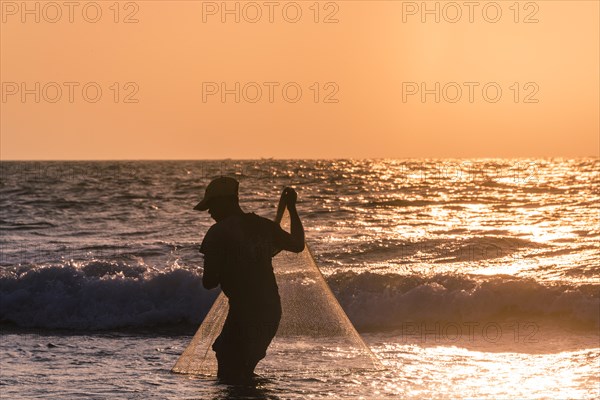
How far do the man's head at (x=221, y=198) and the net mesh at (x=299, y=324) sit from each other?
0.59 meters

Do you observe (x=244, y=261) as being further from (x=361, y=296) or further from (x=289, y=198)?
(x=361, y=296)

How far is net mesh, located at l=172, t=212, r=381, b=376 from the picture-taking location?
25.7ft

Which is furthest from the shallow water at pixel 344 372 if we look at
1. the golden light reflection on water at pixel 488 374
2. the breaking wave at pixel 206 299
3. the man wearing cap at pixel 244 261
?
the breaking wave at pixel 206 299

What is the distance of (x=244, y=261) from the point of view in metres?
7.33

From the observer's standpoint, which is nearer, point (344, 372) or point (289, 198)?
point (289, 198)

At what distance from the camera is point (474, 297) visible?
624 inches

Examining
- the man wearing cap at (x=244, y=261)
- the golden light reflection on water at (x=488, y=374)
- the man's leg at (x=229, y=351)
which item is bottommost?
the golden light reflection on water at (x=488, y=374)

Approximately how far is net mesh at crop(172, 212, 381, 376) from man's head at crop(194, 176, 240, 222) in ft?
1.93

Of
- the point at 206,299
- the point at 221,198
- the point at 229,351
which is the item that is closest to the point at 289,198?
the point at 221,198

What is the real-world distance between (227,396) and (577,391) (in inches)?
Answer: 124

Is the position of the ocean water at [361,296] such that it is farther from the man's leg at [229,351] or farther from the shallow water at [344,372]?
the man's leg at [229,351]

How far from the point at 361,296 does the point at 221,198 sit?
361 inches

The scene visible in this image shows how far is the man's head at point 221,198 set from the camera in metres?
7.28

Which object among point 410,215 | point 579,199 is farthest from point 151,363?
point 579,199
